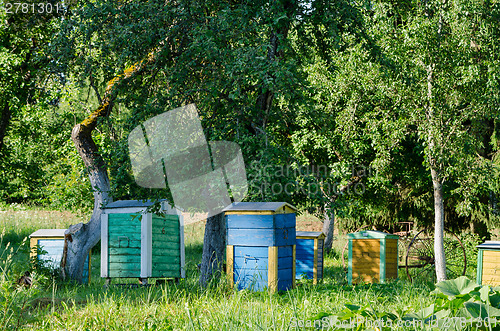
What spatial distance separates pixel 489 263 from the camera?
9641mm

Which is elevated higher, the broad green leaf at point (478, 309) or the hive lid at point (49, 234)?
the broad green leaf at point (478, 309)

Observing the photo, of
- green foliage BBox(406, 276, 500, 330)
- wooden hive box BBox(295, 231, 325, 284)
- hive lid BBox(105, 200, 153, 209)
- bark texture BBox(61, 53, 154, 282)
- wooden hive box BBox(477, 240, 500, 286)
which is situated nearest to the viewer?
green foliage BBox(406, 276, 500, 330)

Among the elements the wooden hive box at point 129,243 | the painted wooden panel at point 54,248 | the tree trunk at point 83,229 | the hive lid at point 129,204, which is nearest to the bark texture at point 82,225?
the tree trunk at point 83,229

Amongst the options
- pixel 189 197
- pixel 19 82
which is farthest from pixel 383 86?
pixel 19 82

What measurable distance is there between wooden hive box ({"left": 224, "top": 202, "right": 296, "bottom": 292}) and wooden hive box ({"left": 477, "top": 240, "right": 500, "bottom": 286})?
17.1ft

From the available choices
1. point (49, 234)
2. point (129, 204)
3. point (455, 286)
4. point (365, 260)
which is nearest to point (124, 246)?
point (129, 204)

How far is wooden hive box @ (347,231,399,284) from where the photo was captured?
36.1 feet

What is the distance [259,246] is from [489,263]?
590cm

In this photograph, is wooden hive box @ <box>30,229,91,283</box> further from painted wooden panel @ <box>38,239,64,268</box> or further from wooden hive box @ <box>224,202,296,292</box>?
wooden hive box @ <box>224,202,296,292</box>

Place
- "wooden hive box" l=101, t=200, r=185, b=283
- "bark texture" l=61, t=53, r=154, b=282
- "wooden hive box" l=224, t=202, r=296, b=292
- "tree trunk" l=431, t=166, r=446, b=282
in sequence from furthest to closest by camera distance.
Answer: "tree trunk" l=431, t=166, r=446, b=282
"bark texture" l=61, t=53, r=154, b=282
"wooden hive box" l=101, t=200, r=185, b=283
"wooden hive box" l=224, t=202, r=296, b=292

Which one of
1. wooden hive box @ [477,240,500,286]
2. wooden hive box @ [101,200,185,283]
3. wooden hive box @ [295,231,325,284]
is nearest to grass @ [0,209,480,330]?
wooden hive box @ [101,200,185,283]

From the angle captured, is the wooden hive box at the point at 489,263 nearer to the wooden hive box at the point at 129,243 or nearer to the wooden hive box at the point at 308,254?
the wooden hive box at the point at 308,254

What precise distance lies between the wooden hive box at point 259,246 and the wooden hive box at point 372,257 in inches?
202

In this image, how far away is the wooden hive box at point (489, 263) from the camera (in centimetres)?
952
